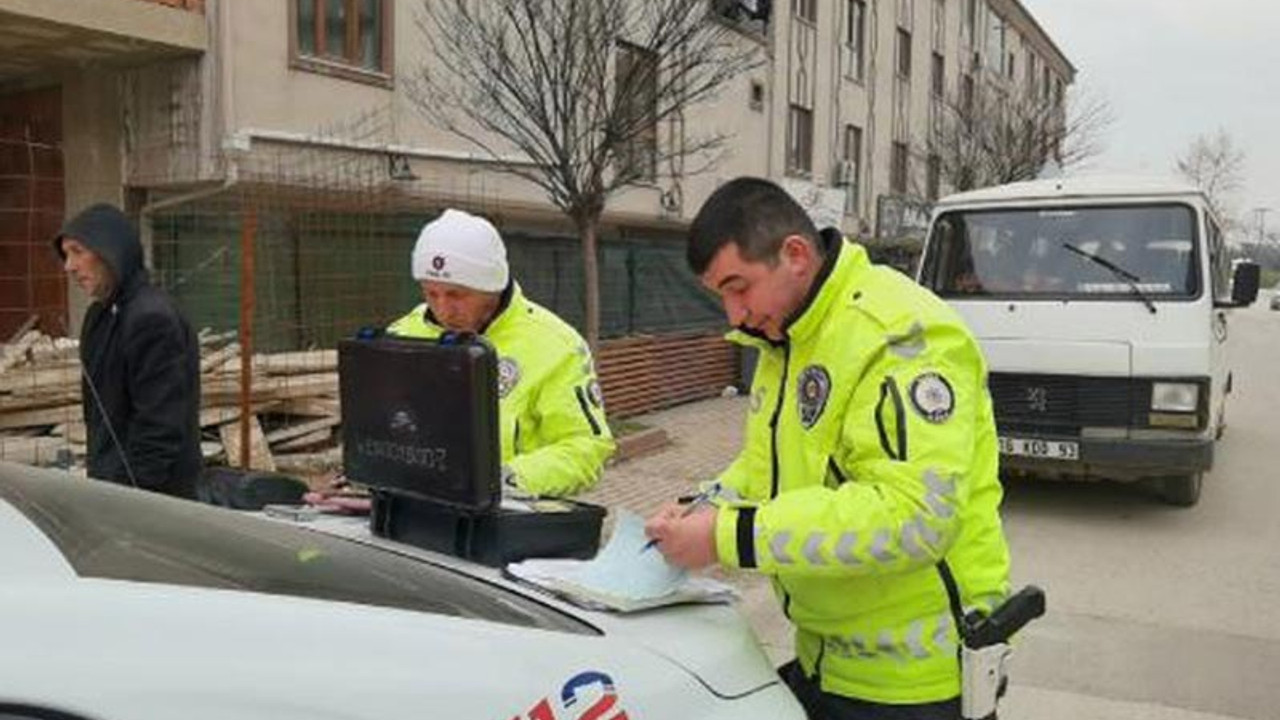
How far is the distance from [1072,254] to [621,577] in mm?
7388

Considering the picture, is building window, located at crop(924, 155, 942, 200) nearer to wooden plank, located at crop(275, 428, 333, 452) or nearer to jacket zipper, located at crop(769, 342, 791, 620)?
wooden plank, located at crop(275, 428, 333, 452)

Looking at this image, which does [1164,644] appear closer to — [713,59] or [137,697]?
[137,697]

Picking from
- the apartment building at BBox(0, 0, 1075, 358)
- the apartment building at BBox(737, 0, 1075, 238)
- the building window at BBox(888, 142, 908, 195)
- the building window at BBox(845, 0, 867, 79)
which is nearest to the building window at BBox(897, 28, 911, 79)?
the apartment building at BBox(737, 0, 1075, 238)

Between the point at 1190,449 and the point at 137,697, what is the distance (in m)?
7.80

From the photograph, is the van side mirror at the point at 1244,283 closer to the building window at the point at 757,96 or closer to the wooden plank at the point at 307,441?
the wooden plank at the point at 307,441

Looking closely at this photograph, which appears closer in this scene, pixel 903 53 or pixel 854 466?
pixel 854 466

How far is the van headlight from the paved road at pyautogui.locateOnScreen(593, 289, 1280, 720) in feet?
2.71

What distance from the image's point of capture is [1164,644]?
5660mm

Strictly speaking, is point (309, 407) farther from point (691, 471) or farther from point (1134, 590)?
point (1134, 590)

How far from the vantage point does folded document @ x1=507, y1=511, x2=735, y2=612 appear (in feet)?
6.27

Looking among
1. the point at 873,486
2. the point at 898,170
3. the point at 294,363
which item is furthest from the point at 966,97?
the point at 873,486

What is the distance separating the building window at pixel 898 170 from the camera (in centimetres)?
3045

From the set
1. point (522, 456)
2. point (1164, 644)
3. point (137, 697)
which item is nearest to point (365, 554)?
point (137, 697)

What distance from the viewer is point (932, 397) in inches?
75.5
